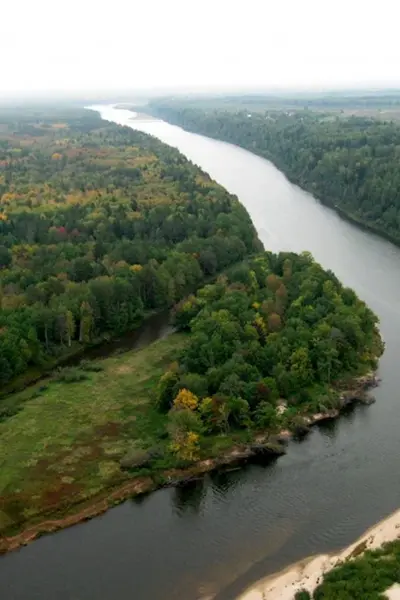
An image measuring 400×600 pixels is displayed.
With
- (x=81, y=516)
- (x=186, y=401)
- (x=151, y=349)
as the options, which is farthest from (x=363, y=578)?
(x=151, y=349)

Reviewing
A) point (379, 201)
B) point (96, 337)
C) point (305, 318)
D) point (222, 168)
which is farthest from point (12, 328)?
point (222, 168)

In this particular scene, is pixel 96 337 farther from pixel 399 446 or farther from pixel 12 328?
pixel 399 446

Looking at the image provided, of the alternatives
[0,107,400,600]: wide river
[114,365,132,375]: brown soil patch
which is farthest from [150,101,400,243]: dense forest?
[0,107,400,600]: wide river

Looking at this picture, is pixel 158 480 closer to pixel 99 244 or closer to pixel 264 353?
pixel 264 353

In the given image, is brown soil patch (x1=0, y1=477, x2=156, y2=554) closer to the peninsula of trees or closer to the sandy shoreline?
the peninsula of trees

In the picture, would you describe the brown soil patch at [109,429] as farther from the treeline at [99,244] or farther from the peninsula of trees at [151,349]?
the treeline at [99,244]

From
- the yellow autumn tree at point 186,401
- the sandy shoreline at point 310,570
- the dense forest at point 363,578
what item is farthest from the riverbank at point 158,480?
the dense forest at point 363,578

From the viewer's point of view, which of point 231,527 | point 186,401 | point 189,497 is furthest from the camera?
point 186,401
